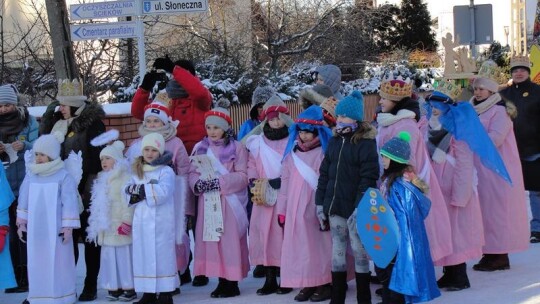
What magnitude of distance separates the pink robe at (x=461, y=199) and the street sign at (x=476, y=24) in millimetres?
5573

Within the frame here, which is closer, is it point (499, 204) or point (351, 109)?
point (351, 109)

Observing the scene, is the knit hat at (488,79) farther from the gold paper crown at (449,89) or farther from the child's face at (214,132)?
the child's face at (214,132)

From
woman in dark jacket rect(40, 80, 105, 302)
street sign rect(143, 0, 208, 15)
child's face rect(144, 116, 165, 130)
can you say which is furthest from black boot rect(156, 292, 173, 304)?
street sign rect(143, 0, 208, 15)

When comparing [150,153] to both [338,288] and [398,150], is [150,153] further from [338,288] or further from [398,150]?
[398,150]

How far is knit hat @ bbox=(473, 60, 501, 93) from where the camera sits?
27.4 ft

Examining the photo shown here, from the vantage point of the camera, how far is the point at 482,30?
510 inches

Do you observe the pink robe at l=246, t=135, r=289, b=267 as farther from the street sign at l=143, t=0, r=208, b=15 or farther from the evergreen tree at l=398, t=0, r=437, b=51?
the evergreen tree at l=398, t=0, r=437, b=51

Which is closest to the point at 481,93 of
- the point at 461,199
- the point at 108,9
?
the point at 461,199

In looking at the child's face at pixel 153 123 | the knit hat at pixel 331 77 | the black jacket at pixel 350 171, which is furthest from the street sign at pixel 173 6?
the black jacket at pixel 350 171

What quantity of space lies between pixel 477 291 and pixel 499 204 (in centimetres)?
122

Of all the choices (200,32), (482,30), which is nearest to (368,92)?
(200,32)

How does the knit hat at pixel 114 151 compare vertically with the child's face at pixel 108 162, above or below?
above

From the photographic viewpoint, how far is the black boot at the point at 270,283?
7.79 meters

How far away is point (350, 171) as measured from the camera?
6.79 m
